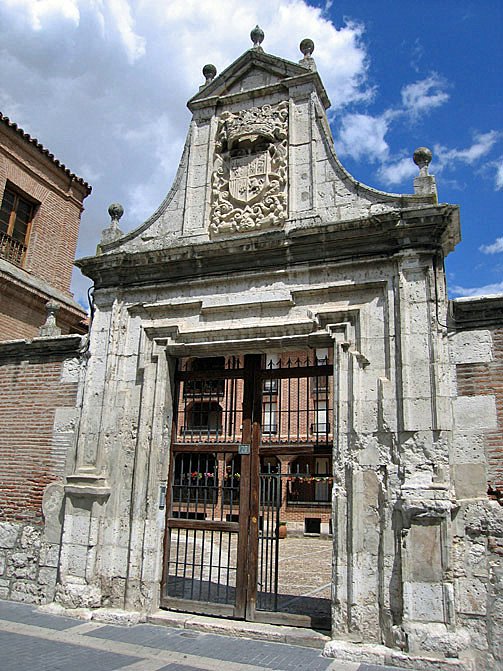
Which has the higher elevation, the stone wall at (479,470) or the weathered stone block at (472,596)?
the stone wall at (479,470)

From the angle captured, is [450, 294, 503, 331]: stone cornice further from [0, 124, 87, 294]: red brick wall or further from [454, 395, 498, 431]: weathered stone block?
[0, 124, 87, 294]: red brick wall

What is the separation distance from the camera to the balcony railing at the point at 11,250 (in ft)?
40.9

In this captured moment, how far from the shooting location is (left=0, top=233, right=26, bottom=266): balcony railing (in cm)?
1246

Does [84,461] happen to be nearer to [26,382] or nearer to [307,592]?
[26,382]

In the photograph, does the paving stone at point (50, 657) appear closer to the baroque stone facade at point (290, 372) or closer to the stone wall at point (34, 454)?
the baroque stone facade at point (290, 372)

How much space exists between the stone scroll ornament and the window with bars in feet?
22.4

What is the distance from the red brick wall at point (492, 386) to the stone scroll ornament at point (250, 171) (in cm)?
287

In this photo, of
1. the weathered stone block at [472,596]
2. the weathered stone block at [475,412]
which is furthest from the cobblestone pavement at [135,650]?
the weathered stone block at [475,412]

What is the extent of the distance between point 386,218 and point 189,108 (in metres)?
3.71

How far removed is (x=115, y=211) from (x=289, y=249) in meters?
2.97

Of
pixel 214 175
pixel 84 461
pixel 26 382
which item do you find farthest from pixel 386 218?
pixel 26 382

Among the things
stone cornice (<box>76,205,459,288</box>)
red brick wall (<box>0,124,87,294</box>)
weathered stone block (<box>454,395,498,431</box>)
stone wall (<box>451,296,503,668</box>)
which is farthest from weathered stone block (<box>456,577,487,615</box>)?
red brick wall (<box>0,124,87,294</box>)

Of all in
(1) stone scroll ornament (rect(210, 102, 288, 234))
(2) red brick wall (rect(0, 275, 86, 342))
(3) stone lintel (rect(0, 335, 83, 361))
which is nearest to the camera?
(1) stone scroll ornament (rect(210, 102, 288, 234))

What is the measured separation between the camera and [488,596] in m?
Result: 5.14
